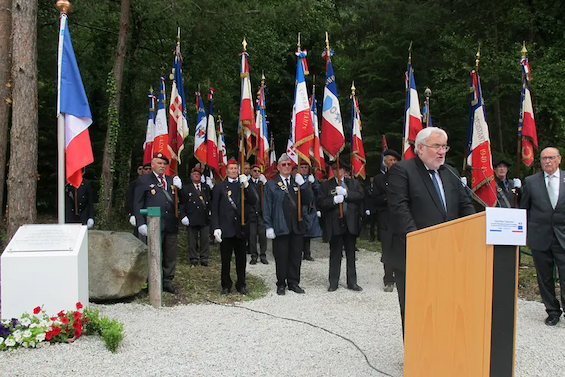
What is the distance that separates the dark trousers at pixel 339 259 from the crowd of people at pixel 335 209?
0.02 m

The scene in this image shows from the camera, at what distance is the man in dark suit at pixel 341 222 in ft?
27.8

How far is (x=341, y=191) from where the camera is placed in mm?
8445

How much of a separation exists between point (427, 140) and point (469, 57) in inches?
600

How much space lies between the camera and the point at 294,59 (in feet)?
64.2

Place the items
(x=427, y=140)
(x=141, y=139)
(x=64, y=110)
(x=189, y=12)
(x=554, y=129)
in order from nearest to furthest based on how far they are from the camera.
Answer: (x=427, y=140)
(x=64, y=110)
(x=189, y=12)
(x=554, y=129)
(x=141, y=139)

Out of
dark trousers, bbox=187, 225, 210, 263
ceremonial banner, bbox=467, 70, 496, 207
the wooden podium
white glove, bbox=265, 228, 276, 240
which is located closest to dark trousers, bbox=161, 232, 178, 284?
white glove, bbox=265, 228, 276, 240

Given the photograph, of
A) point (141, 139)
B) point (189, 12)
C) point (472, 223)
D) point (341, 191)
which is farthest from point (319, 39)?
point (472, 223)

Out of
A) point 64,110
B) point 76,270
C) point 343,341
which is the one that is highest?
point 64,110

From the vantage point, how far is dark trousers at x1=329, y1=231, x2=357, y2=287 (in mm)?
8484

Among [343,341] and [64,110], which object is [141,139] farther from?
[343,341]

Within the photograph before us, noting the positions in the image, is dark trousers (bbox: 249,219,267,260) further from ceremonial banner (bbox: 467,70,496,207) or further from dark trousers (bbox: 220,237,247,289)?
ceremonial banner (bbox: 467,70,496,207)

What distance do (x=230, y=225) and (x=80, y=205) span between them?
A: 4009mm

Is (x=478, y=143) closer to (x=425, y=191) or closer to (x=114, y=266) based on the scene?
(x=425, y=191)

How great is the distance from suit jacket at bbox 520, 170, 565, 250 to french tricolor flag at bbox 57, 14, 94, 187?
17.4ft
